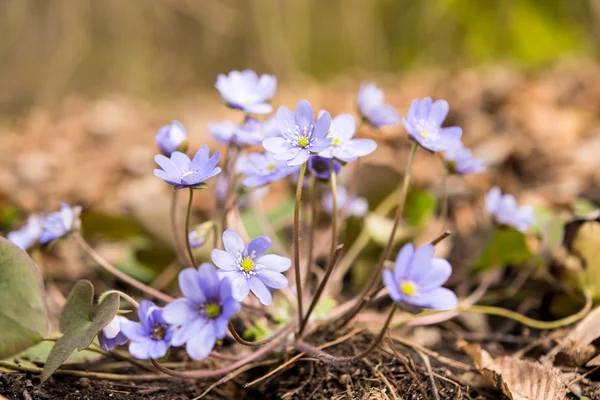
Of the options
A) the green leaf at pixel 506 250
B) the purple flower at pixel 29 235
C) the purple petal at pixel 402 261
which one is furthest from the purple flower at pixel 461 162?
the purple flower at pixel 29 235

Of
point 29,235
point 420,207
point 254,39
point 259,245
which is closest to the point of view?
point 259,245

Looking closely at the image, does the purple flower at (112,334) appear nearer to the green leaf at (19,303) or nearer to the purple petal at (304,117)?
the green leaf at (19,303)

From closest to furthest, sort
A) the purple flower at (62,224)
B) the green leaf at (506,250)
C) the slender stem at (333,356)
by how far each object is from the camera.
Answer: the slender stem at (333,356), the purple flower at (62,224), the green leaf at (506,250)

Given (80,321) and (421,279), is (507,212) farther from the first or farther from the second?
(80,321)

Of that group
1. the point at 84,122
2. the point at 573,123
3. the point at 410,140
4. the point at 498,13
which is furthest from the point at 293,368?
the point at 498,13

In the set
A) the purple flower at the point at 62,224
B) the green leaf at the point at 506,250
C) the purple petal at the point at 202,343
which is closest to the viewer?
the purple petal at the point at 202,343

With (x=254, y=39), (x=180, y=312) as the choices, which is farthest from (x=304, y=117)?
(x=254, y=39)

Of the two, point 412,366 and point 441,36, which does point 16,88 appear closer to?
point 441,36
